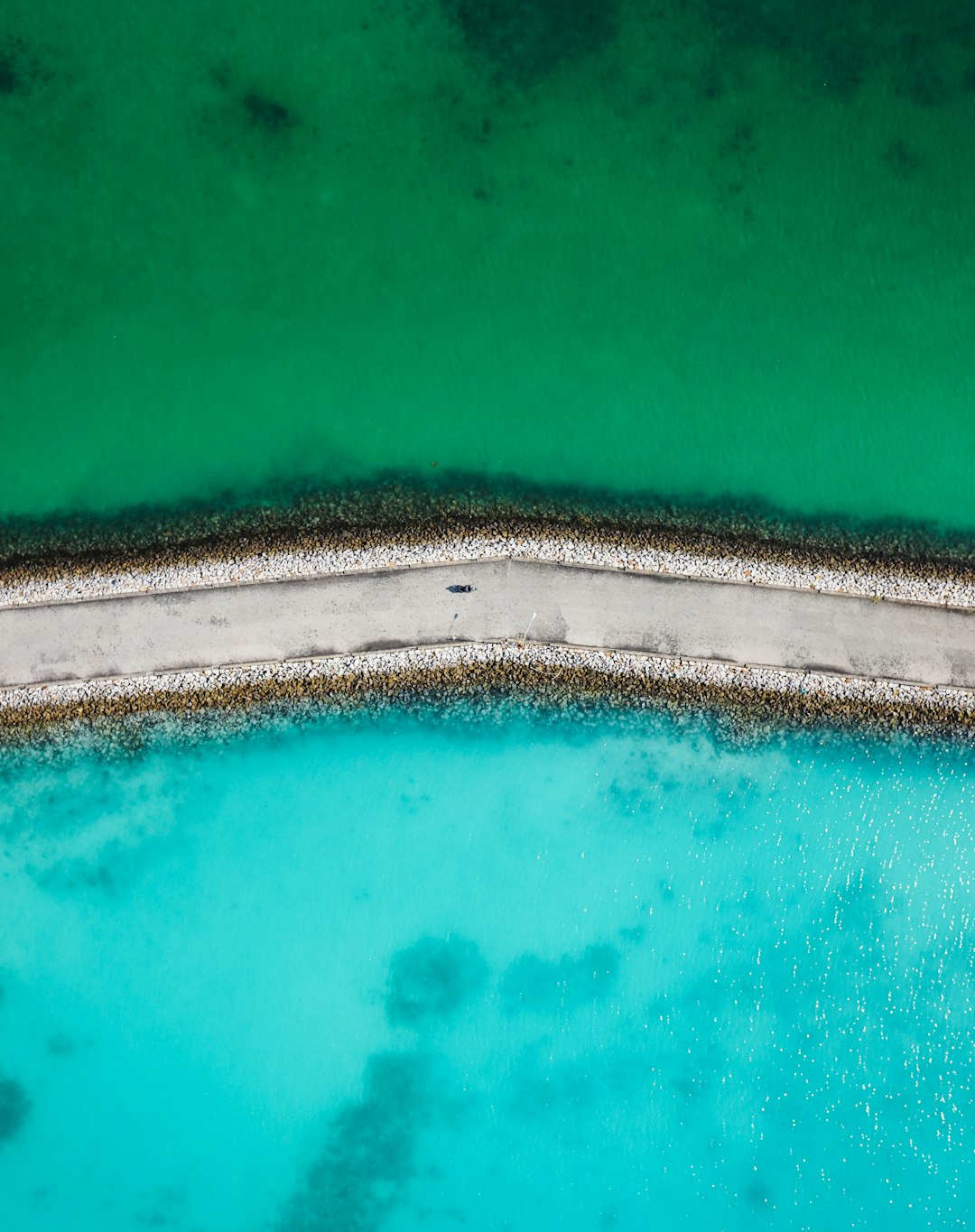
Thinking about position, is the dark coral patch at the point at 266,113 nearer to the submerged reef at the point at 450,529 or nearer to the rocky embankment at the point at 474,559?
the submerged reef at the point at 450,529

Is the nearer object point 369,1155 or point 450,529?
point 450,529

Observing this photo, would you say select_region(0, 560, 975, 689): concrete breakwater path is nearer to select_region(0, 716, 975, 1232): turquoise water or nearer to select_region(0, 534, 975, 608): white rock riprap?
select_region(0, 534, 975, 608): white rock riprap

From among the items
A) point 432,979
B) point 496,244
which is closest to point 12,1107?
point 432,979

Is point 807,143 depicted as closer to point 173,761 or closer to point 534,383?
point 534,383

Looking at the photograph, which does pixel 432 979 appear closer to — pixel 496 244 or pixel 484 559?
pixel 484 559

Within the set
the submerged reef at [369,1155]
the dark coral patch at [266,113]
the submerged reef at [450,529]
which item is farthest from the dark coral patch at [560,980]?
the dark coral patch at [266,113]
